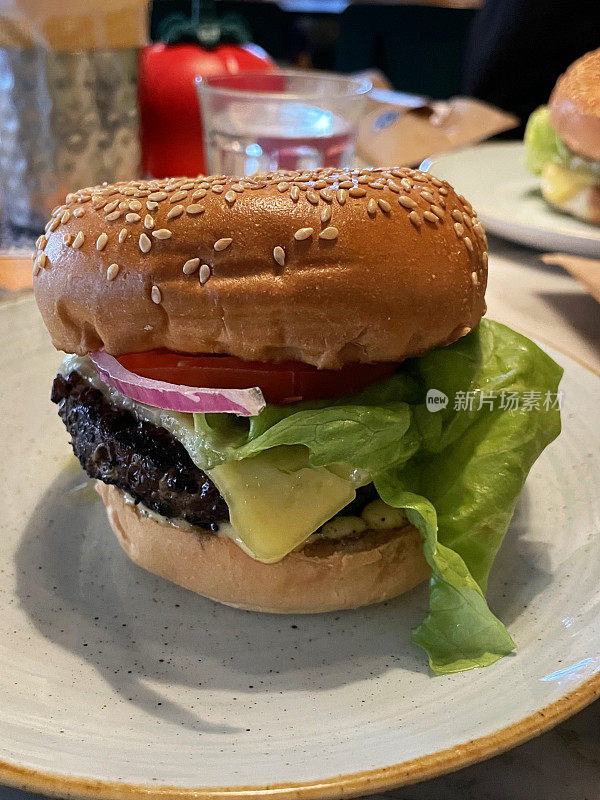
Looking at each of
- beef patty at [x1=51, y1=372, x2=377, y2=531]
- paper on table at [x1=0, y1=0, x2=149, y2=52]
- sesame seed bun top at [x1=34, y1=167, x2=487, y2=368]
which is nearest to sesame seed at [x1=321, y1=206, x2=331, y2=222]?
sesame seed bun top at [x1=34, y1=167, x2=487, y2=368]

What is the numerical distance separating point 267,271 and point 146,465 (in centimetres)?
41

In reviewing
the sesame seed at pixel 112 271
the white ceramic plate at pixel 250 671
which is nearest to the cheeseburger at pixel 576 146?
the white ceramic plate at pixel 250 671

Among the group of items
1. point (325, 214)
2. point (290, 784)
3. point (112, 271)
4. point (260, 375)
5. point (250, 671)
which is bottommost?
point (250, 671)

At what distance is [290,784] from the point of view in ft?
2.91

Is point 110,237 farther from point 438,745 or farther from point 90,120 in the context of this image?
point 90,120

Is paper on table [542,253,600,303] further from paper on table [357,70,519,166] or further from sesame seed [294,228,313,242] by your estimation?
paper on table [357,70,519,166]

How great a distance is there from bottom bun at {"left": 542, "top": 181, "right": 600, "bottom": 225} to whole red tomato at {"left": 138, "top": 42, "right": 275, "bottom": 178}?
55.4 inches

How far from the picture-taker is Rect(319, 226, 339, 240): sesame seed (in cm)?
114

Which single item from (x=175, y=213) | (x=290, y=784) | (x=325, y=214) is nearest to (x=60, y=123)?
(x=175, y=213)

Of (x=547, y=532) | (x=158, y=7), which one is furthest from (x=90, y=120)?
(x=158, y=7)

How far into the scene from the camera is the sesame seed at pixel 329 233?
114cm

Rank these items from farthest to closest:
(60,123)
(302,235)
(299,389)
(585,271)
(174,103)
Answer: (174,103), (60,123), (585,271), (299,389), (302,235)

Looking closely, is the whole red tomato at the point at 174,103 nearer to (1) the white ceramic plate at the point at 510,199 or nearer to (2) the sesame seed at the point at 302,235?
(1) the white ceramic plate at the point at 510,199

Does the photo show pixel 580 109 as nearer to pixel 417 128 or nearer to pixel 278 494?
pixel 417 128
